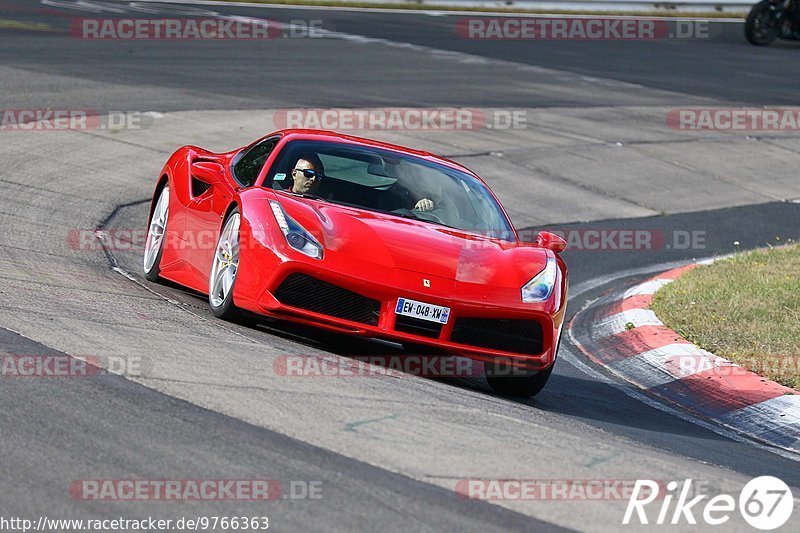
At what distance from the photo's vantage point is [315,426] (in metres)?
5.11

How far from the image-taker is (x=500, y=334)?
22.5ft

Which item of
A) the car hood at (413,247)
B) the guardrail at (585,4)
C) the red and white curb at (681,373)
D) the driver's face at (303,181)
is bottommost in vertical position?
the red and white curb at (681,373)

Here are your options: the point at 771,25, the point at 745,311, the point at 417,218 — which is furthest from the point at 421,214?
the point at 771,25

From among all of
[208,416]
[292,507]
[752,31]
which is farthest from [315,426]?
[752,31]

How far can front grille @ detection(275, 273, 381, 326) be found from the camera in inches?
261

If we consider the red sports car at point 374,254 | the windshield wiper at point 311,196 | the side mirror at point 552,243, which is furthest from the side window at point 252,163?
the side mirror at point 552,243

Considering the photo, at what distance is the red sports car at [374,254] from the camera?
6664mm

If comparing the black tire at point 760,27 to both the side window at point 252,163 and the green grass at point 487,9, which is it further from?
the side window at point 252,163

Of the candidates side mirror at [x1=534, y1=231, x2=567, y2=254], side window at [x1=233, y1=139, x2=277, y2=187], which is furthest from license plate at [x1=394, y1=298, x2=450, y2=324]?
side window at [x1=233, y1=139, x2=277, y2=187]

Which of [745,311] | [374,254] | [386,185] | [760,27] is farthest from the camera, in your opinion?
[760,27]

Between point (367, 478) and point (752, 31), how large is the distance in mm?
25904

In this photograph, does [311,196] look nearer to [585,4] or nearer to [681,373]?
[681,373]

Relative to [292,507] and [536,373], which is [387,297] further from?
[292,507]

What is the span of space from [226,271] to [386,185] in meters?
1.23
